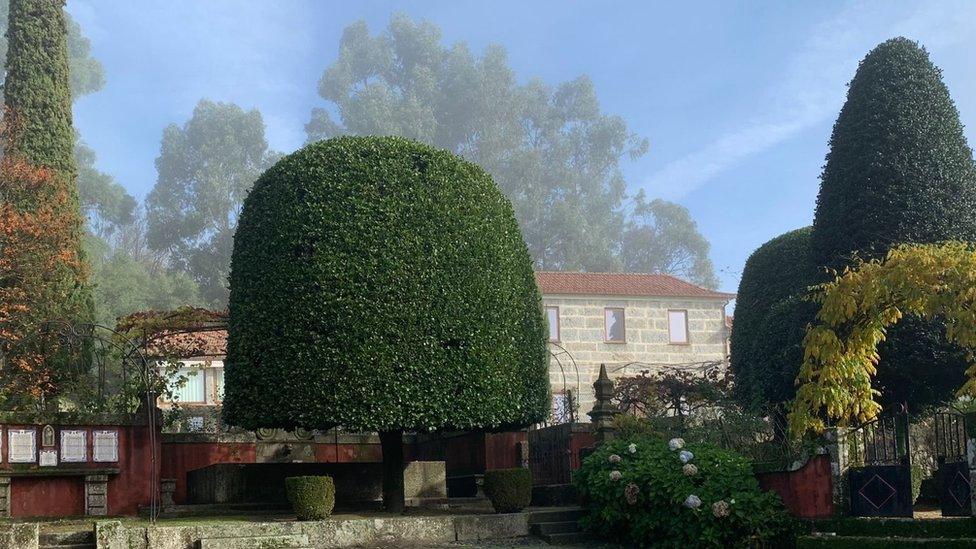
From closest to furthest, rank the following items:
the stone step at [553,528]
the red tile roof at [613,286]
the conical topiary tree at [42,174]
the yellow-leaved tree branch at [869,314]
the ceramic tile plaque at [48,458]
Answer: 1. the yellow-leaved tree branch at [869,314]
2. the stone step at [553,528]
3. the ceramic tile plaque at [48,458]
4. the conical topiary tree at [42,174]
5. the red tile roof at [613,286]

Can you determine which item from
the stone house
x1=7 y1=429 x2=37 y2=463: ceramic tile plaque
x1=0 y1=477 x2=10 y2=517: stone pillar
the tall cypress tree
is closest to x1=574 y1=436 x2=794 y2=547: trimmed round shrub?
x1=7 y1=429 x2=37 y2=463: ceramic tile plaque

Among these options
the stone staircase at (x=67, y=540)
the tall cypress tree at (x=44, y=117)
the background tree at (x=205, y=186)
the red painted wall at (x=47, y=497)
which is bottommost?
the stone staircase at (x=67, y=540)

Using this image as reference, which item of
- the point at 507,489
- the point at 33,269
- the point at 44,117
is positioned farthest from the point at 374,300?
the point at 44,117

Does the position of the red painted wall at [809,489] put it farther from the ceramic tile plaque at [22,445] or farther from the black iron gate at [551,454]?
the ceramic tile plaque at [22,445]

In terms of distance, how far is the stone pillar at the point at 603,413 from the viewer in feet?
57.3

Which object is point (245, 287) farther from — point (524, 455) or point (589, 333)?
point (589, 333)

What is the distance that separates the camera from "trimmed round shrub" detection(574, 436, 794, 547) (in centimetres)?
1359

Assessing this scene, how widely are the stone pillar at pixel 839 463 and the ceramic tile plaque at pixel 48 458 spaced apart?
11516 millimetres

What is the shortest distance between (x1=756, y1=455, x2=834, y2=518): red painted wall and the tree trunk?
5.79m

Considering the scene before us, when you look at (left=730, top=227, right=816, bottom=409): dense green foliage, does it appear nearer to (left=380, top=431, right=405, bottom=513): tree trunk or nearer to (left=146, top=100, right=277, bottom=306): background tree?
(left=380, top=431, right=405, bottom=513): tree trunk

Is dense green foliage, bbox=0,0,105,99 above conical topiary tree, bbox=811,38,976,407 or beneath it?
above

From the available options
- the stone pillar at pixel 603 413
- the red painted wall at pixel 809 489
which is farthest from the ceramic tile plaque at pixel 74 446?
the red painted wall at pixel 809 489

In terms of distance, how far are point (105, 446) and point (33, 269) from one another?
6257 mm

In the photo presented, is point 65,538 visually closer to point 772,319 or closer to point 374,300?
point 374,300
